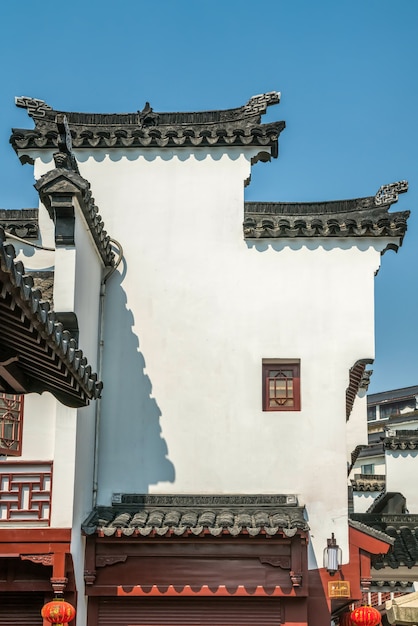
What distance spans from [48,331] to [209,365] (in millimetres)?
8173

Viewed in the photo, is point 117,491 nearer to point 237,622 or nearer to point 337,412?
point 237,622

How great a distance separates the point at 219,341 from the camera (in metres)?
14.5

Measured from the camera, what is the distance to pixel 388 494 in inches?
1030

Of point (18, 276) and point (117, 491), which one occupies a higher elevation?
point (18, 276)

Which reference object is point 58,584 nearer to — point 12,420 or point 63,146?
point 12,420

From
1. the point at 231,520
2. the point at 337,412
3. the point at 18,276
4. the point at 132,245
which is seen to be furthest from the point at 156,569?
the point at 18,276

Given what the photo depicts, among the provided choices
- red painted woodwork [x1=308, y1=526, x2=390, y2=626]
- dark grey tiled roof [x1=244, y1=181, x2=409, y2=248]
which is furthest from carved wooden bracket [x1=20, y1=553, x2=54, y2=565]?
dark grey tiled roof [x1=244, y1=181, x2=409, y2=248]

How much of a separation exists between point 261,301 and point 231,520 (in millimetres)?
3325

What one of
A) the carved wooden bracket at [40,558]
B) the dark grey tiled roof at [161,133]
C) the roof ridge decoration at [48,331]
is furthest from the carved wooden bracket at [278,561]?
the dark grey tiled roof at [161,133]

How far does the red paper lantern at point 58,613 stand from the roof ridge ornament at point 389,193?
302 inches

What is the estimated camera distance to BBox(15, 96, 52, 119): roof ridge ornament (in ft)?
50.2

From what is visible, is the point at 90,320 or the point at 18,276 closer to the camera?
the point at 18,276

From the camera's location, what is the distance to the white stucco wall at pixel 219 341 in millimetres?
14047

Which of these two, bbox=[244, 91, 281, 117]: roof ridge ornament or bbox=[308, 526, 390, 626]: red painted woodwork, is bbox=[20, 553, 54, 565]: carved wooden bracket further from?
bbox=[244, 91, 281, 117]: roof ridge ornament
